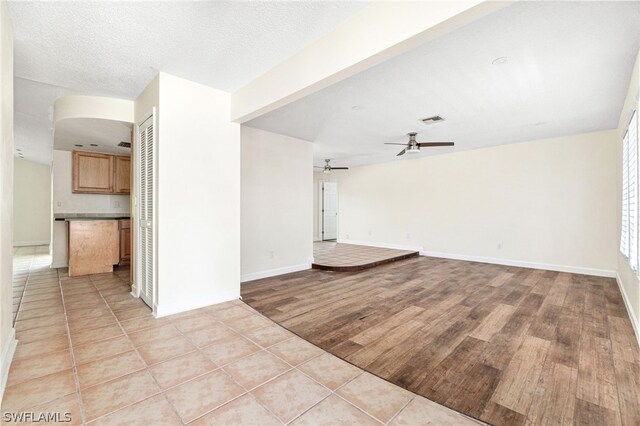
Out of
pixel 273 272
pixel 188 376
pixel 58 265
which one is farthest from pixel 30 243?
pixel 188 376

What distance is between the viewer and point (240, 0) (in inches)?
75.5

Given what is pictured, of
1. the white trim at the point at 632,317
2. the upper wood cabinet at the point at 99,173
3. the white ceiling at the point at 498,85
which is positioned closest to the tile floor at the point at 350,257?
the white ceiling at the point at 498,85

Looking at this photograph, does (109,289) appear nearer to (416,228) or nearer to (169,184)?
(169,184)

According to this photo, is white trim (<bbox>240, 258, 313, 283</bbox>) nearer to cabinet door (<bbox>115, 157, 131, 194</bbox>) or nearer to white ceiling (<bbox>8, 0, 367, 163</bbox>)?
white ceiling (<bbox>8, 0, 367, 163</bbox>)

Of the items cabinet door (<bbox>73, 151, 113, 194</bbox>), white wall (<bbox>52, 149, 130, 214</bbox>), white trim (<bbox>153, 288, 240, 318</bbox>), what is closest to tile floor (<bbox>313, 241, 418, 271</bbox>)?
white trim (<bbox>153, 288, 240, 318</bbox>)

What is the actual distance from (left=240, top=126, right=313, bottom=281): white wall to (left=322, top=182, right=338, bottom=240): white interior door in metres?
4.12

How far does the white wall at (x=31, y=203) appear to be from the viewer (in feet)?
26.4

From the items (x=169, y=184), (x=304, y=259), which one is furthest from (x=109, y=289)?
(x=304, y=259)

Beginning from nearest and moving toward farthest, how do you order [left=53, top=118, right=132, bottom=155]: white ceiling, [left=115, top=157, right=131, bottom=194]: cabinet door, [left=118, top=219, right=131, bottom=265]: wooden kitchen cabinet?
[left=53, top=118, right=132, bottom=155]: white ceiling < [left=118, top=219, right=131, bottom=265]: wooden kitchen cabinet < [left=115, top=157, right=131, bottom=194]: cabinet door

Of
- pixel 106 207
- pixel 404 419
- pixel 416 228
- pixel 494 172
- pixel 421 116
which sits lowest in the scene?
pixel 404 419

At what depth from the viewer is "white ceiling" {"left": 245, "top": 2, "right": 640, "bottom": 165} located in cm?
210

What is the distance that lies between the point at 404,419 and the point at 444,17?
2.25 meters

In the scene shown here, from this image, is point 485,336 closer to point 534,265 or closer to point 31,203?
point 534,265

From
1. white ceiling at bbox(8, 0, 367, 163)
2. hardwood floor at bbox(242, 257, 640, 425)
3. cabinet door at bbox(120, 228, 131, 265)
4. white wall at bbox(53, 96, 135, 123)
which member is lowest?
hardwood floor at bbox(242, 257, 640, 425)
